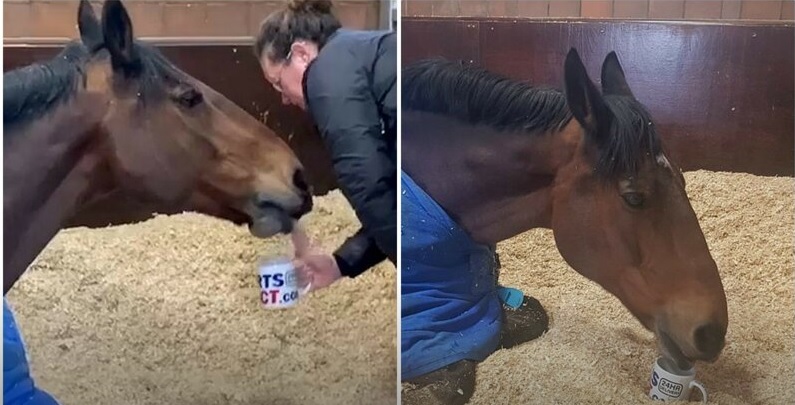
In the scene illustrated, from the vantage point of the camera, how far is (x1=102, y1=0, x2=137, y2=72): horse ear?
160cm

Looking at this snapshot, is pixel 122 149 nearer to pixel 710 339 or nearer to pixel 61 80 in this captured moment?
pixel 61 80

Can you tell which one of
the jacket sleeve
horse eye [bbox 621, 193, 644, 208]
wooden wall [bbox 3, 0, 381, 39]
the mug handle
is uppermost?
wooden wall [bbox 3, 0, 381, 39]

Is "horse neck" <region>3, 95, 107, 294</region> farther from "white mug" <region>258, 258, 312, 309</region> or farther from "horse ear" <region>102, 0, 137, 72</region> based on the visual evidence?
"white mug" <region>258, 258, 312, 309</region>

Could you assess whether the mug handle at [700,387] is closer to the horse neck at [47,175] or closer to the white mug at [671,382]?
the white mug at [671,382]

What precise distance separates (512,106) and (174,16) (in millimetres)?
655

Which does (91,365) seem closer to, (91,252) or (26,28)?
(91,252)

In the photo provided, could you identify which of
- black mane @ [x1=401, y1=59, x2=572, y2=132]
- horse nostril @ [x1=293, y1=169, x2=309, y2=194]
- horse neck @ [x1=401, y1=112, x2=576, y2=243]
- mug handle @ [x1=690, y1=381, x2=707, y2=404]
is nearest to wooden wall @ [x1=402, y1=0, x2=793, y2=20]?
black mane @ [x1=401, y1=59, x2=572, y2=132]

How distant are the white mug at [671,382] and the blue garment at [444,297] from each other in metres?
0.32

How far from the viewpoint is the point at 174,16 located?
1.62 m

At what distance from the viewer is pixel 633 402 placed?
1730 millimetres

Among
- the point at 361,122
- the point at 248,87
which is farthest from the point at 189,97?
the point at 361,122

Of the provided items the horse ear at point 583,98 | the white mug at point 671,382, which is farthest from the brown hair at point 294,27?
the white mug at point 671,382

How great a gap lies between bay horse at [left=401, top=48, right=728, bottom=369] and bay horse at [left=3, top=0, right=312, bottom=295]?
0.95ft

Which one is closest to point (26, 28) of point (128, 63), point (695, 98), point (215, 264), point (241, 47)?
point (128, 63)
